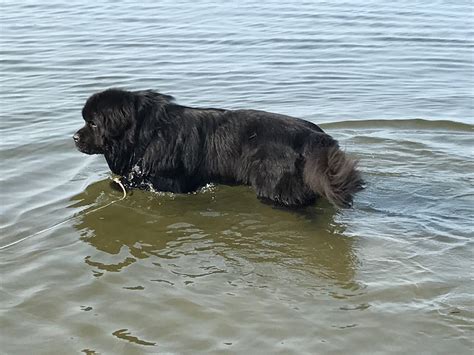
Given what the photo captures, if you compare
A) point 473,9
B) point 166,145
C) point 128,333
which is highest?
point 473,9

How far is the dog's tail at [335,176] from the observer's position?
18.4 feet

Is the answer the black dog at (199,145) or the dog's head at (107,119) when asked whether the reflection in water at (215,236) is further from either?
the dog's head at (107,119)

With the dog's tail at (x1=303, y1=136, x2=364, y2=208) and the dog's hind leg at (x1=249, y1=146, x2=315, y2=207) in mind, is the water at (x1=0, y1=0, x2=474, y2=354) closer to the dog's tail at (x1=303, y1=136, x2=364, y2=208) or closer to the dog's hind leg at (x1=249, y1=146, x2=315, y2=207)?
the dog's hind leg at (x1=249, y1=146, x2=315, y2=207)

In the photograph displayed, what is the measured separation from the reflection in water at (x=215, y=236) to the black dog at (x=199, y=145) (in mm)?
192

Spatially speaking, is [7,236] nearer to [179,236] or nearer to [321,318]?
[179,236]

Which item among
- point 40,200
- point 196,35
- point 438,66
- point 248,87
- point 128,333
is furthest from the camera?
point 196,35

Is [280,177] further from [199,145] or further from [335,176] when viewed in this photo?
[199,145]

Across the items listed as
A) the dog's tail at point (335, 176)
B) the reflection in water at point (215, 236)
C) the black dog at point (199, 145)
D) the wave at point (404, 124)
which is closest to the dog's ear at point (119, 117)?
the black dog at point (199, 145)

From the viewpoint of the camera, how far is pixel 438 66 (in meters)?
11.8

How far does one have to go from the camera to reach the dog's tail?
18.4ft

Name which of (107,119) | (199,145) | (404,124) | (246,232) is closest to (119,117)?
(107,119)

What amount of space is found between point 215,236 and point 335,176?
→ 1.08 metres

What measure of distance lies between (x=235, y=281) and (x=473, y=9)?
14264 mm

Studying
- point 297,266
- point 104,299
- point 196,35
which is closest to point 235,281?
point 297,266
